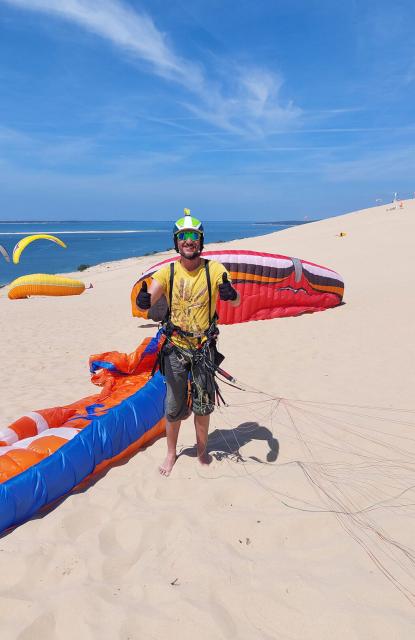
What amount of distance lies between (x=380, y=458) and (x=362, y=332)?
6.13m

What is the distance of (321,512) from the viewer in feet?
10.6

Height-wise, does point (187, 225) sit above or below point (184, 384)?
above

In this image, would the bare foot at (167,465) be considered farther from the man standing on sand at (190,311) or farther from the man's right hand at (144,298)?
the man's right hand at (144,298)

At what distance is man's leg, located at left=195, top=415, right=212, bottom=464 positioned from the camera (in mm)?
3885

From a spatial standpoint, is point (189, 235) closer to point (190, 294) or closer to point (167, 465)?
point (190, 294)

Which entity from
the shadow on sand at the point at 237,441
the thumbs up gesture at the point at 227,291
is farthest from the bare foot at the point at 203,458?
the thumbs up gesture at the point at 227,291

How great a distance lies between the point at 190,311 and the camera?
3582 mm

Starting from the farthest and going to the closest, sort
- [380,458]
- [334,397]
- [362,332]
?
1. [362,332]
2. [334,397]
3. [380,458]

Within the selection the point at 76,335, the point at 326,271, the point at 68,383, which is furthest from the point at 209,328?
the point at 326,271

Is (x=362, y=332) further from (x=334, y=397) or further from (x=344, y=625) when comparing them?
(x=344, y=625)

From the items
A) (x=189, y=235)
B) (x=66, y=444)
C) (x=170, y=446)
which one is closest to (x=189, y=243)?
(x=189, y=235)

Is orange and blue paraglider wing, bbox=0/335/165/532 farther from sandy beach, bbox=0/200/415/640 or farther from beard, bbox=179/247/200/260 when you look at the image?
beard, bbox=179/247/200/260

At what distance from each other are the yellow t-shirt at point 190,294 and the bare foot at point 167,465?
3.73ft

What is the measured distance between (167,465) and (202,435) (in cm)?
44
